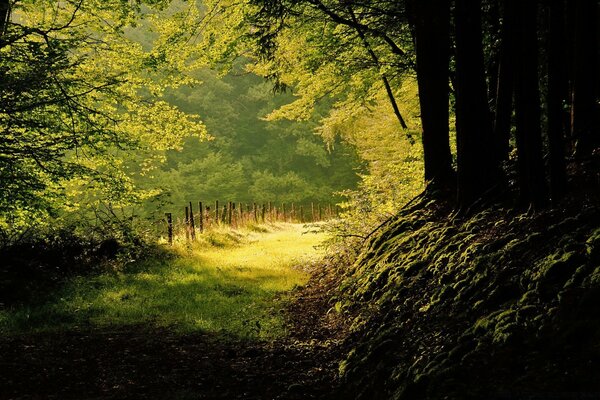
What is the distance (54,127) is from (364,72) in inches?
282

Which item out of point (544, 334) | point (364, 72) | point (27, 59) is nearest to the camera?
point (544, 334)

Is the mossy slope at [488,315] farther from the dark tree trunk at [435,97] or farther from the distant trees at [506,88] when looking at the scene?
the dark tree trunk at [435,97]

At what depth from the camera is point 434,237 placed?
6770 mm

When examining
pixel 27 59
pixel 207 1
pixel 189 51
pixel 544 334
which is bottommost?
pixel 544 334

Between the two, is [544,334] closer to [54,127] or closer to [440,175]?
[440,175]

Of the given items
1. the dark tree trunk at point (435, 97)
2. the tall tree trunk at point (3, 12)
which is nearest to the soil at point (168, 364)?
the dark tree trunk at point (435, 97)

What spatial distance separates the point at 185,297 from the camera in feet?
31.9

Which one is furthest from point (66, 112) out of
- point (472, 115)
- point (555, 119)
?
point (555, 119)

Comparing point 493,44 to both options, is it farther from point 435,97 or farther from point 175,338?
point 175,338

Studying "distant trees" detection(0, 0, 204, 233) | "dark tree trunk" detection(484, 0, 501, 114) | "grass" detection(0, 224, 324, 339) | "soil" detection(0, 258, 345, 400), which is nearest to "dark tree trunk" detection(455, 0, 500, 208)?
"dark tree trunk" detection(484, 0, 501, 114)

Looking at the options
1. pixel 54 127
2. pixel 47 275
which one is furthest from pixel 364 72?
pixel 47 275

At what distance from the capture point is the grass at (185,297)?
25.7 feet

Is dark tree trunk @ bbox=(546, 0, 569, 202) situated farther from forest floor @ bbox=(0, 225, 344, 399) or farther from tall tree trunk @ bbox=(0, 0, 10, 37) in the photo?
tall tree trunk @ bbox=(0, 0, 10, 37)

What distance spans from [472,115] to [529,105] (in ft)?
4.92
